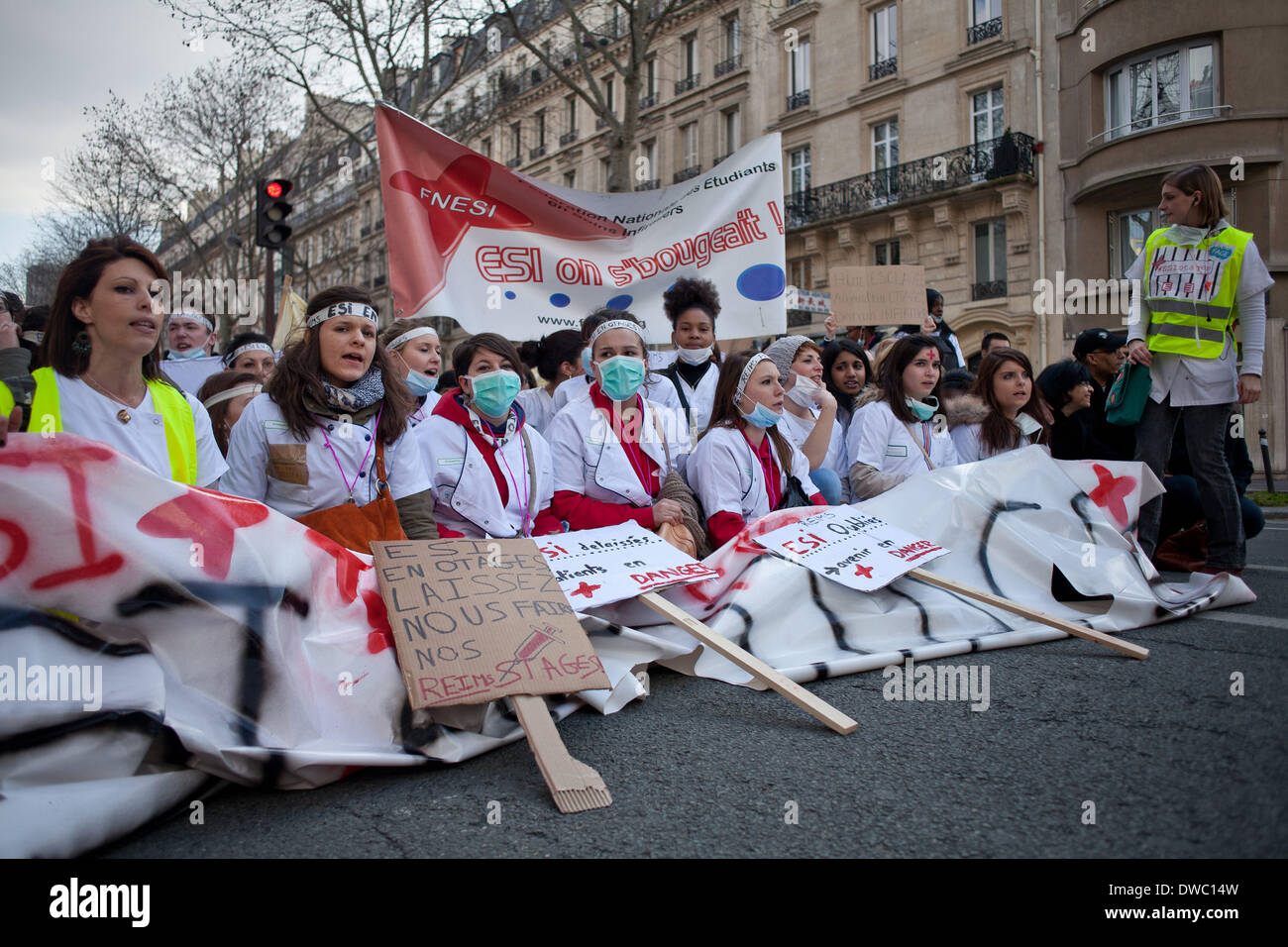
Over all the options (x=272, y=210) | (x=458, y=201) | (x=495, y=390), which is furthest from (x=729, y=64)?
(x=495, y=390)

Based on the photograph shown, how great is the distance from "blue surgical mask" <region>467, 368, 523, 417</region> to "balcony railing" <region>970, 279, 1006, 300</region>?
19580 mm

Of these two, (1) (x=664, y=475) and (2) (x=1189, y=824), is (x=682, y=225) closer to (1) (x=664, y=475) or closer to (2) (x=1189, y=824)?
(1) (x=664, y=475)

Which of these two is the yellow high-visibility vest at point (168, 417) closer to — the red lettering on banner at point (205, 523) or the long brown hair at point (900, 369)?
the red lettering on banner at point (205, 523)

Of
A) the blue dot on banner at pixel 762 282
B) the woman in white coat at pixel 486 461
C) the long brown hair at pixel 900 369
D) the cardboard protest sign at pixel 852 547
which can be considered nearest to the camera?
the cardboard protest sign at pixel 852 547

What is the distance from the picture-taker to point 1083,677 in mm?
3270

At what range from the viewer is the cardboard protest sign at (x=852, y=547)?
3.94 metres

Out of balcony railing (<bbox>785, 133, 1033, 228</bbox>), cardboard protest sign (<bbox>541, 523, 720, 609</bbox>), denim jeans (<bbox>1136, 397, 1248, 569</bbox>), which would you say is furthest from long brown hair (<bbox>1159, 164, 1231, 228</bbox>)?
balcony railing (<bbox>785, 133, 1033, 228</bbox>)

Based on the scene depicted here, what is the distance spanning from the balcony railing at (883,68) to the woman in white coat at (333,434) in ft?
A: 76.8

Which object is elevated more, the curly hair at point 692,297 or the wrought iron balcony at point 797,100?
the wrought iron balcony at point 797,100

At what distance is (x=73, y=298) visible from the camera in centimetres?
312

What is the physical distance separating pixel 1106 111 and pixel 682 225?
16.6 metres

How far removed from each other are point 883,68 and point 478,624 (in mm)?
24639

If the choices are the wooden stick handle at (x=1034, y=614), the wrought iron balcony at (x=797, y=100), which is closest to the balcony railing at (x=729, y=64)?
the wrought iron balcony at (x=797, y=100)
